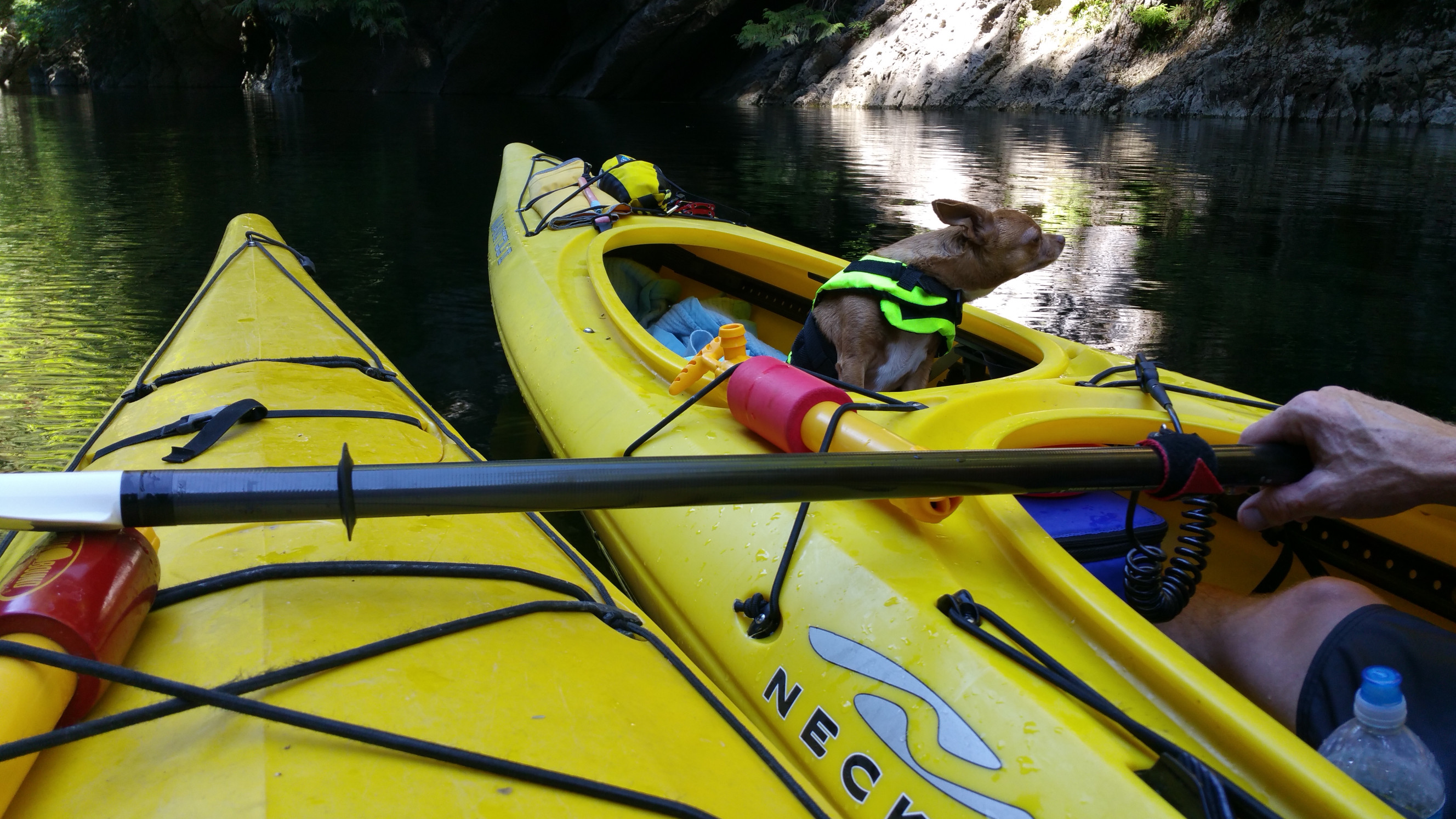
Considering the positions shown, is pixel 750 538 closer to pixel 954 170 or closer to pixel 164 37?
pixel 954 170

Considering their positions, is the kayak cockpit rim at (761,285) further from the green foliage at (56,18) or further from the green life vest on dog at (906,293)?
the green foliage at (56,18)

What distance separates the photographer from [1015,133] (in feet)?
56.7

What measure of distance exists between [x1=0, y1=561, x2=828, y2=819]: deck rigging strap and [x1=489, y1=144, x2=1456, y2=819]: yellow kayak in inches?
9.9

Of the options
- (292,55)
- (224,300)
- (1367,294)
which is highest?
(292,55)

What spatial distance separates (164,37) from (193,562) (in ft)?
120

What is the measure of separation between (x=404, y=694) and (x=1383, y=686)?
1.25m

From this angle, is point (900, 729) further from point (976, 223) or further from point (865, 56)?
point (865, 56)

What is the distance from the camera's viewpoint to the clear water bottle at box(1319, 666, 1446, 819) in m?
1.13

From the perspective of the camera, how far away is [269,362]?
262 cm

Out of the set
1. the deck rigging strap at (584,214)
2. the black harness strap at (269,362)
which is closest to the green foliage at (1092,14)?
the deck rigging strap at (584,214)

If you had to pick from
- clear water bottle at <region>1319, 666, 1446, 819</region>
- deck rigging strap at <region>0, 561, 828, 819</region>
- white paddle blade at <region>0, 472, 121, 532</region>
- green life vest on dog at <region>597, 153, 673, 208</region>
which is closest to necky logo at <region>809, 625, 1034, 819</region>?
deck rigging strap at <region>0, 561, 828, 819</region>

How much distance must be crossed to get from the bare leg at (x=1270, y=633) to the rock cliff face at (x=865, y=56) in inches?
809

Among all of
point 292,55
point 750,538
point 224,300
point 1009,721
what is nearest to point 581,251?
point 224,300

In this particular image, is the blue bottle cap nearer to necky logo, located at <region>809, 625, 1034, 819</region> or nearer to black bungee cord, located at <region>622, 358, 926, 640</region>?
necky logo, located at <region>809, 625, 1034, 819</region>
